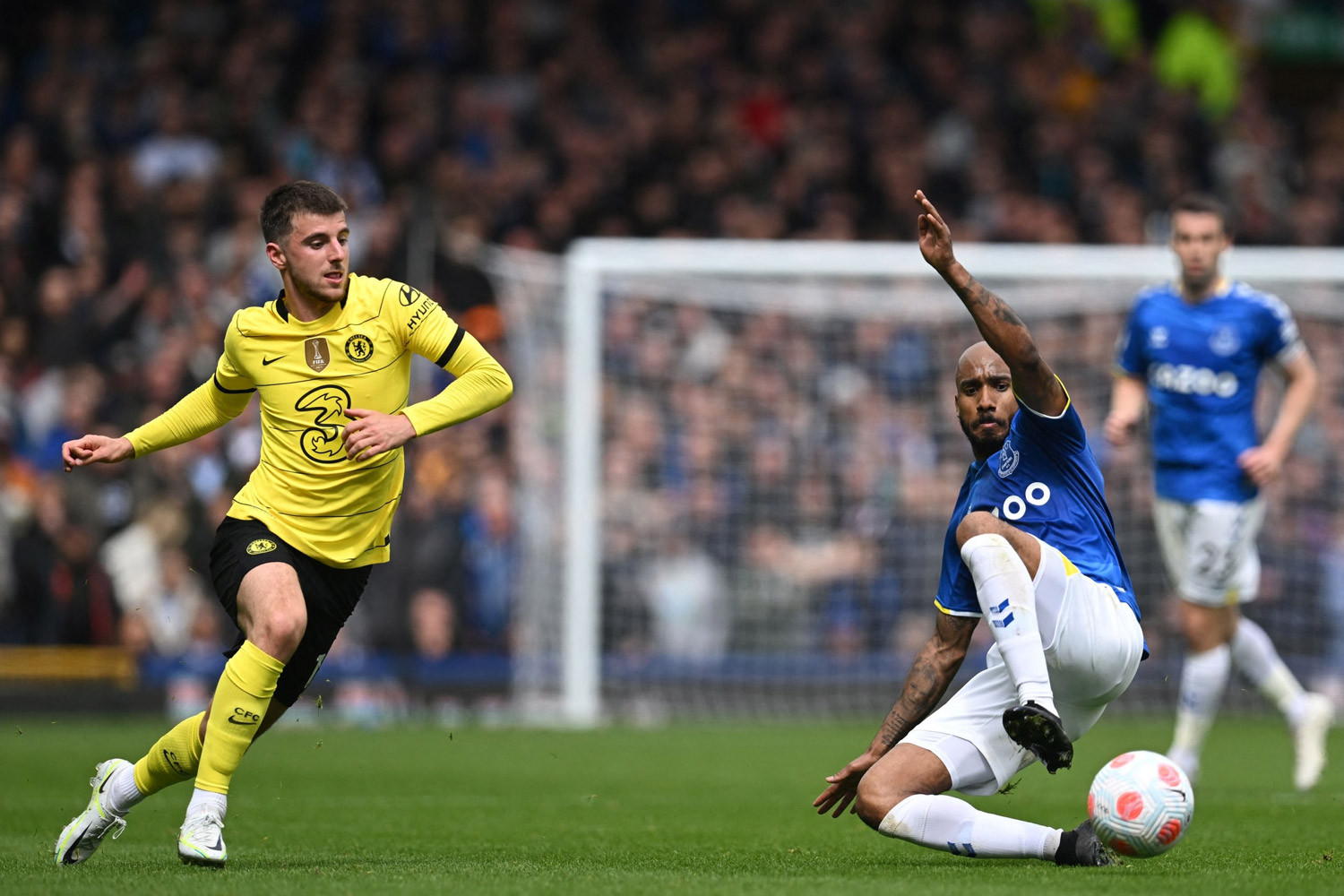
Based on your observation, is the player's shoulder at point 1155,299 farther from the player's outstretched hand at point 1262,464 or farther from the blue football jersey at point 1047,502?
the blue football jersey at point 1047,502

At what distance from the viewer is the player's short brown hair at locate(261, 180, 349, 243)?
605cm

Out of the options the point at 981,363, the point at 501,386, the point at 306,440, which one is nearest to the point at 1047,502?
the point at 981,363

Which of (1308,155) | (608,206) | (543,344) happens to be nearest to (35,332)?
(543,344)

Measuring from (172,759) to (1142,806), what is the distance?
3.03 m

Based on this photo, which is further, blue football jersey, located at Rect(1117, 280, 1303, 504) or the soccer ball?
blue football jersey, located at Rect(1117, 280, 1303, 504)

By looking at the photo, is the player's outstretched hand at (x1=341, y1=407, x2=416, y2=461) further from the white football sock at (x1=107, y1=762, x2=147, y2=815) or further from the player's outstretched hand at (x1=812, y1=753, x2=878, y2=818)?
the player's outstretched hand at (x1=812, y1=753, x2=878, y2=818)

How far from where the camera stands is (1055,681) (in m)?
5.75

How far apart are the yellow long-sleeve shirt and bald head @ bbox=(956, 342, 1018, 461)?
148 centimetres

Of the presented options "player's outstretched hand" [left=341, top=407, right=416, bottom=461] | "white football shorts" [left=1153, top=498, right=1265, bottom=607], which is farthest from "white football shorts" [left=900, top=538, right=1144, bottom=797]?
"white football shorts" [left=1153, top=498, right=1265, bottom=607]

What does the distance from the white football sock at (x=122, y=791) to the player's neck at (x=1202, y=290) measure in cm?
533

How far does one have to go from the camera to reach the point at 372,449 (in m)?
5.64

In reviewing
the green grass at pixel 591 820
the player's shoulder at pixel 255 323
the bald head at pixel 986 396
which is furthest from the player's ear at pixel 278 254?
the bald head at pixel 986 396

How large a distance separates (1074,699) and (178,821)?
386 centimetres

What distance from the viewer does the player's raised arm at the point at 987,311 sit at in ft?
17.8
